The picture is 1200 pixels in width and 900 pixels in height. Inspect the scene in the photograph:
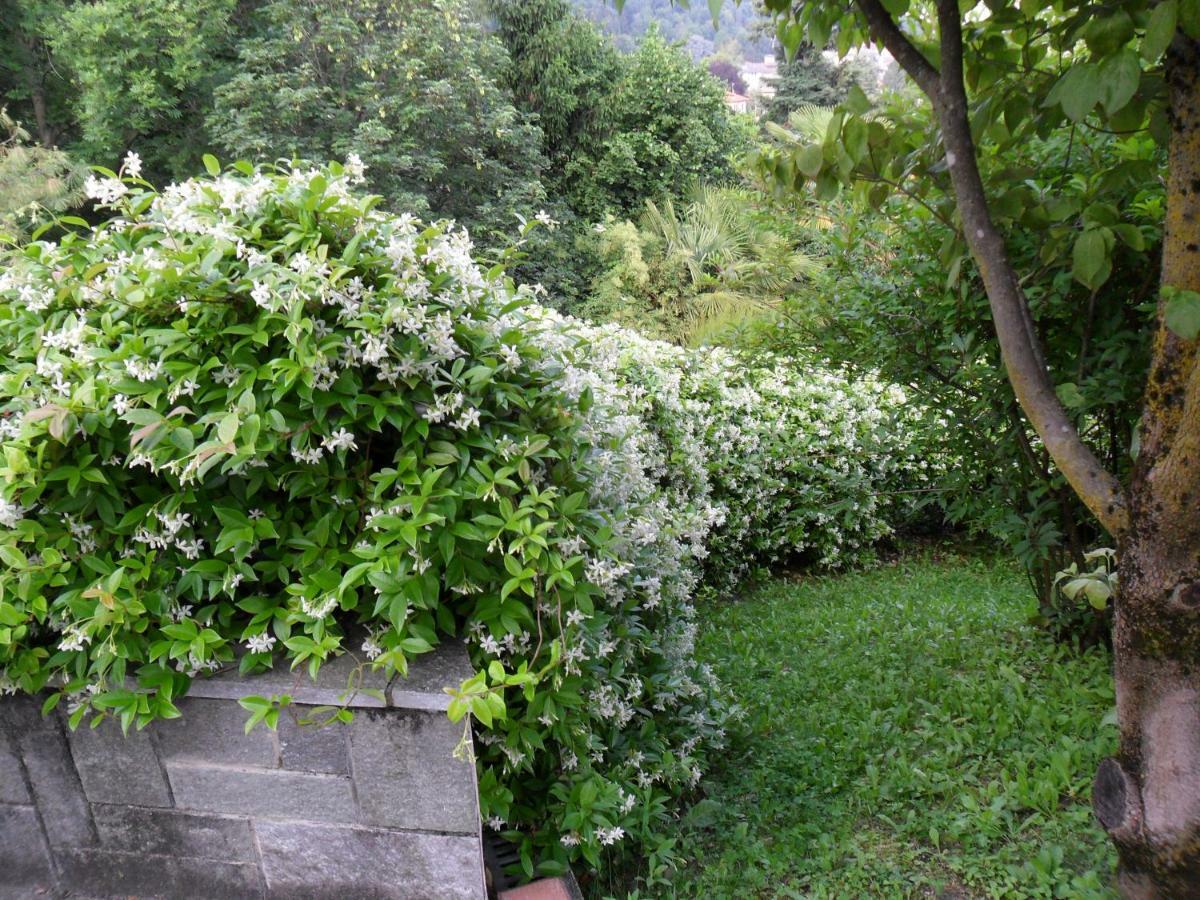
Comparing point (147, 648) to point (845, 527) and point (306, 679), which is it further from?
point (845, 527)

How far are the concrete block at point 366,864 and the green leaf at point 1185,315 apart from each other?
1.65 meters

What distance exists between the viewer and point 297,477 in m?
1.78

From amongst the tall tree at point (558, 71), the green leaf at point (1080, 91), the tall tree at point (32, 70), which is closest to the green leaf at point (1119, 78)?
the green leaf at point (1080, 91)

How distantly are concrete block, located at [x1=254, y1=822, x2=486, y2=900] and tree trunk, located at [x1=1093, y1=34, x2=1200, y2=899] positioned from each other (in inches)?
54.1

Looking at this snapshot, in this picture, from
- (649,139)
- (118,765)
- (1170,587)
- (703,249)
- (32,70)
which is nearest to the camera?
(1170,587)

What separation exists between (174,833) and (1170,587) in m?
2.17

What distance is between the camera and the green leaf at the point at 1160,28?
3.87 ft

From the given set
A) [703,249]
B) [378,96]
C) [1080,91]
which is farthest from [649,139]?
[1080,91]

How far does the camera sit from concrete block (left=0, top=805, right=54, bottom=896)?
192cm

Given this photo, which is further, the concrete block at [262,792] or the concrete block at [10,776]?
the concrete block at [10,776]

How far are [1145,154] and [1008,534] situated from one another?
1.44 meters

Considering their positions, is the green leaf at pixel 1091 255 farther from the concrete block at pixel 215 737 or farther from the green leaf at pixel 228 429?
the concrete block at pixel 215 737

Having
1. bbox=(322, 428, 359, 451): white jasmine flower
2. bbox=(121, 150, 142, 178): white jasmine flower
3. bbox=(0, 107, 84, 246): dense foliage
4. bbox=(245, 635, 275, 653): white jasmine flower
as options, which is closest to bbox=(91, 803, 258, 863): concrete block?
bbox=(245, 635, 275, 653): white jasmine flower

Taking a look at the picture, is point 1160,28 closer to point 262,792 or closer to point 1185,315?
point 1185,315
